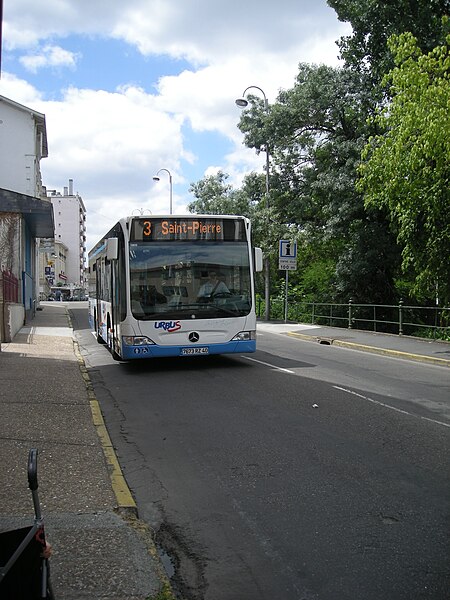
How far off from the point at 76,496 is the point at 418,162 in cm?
1188

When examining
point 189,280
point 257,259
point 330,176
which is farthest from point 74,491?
point 330,176

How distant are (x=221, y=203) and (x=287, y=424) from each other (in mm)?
32019

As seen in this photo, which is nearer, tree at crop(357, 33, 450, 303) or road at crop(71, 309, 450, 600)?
road at crop(71, 309, 450, 600)

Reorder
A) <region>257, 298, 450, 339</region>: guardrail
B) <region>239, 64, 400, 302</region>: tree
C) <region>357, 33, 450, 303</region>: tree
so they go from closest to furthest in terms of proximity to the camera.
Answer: <region>357, 33, 450, 303</region>: tree < <region>257, 298, 450, 339</region>: guardrail < <region>239, 64, 400, 302</region>: tree

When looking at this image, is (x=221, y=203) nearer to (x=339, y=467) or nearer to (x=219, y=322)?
(x=219, y=322)

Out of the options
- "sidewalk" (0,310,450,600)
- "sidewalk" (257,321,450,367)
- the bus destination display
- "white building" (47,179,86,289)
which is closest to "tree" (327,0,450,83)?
"sidewalk" (257,321,450,367)

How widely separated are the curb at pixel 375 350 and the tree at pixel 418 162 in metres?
2.19

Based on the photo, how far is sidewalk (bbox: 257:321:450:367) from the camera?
50.0ft

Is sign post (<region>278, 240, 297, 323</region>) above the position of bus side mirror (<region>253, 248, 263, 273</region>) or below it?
above

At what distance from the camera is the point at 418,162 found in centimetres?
1416

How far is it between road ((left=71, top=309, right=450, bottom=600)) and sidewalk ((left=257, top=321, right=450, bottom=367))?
13.1 ft

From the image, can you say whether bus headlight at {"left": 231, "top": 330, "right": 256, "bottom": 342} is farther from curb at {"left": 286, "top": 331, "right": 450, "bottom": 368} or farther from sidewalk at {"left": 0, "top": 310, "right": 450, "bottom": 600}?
curb at {"left": 286, "top": 331, "right": 450, "bottom": 368}

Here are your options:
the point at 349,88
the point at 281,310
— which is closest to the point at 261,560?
the point at 349,88

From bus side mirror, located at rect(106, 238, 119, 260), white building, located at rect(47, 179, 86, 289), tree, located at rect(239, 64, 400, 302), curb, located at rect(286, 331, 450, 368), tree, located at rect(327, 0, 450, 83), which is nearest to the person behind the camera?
bus side mirror, located at rect(106, 238, 119, 260)
